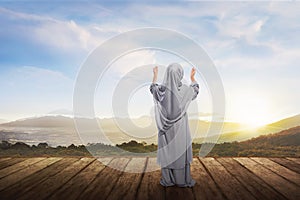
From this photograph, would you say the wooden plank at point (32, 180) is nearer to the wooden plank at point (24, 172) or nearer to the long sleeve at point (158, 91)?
the wooden plank at point (24, 172)

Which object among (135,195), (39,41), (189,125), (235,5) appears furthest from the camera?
(39,41)

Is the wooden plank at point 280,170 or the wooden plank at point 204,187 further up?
the wooden plank at point 280,170

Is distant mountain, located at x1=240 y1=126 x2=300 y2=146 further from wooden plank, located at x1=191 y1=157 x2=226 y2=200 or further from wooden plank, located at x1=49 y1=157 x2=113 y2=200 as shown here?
wooden plank, located at x1=49 y1=157 x2=113 y2=200

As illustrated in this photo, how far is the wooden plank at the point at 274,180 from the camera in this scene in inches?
97.8

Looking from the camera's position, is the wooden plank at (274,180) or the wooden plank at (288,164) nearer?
the wooden plank at (274,180)

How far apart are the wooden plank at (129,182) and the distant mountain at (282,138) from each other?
312 centimetres

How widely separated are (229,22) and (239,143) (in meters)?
2.53

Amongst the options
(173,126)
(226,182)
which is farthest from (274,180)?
(173,126)

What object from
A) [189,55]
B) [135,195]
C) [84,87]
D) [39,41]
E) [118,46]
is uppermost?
[39,41]

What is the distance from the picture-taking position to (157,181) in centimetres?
284

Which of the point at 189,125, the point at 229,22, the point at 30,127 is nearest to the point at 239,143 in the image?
the point at 229,22

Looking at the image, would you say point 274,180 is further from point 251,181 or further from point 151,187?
point 151,187

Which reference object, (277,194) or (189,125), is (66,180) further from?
(277,194)

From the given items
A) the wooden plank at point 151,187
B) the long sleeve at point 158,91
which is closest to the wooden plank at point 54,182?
the wooden plank at point 151,187
